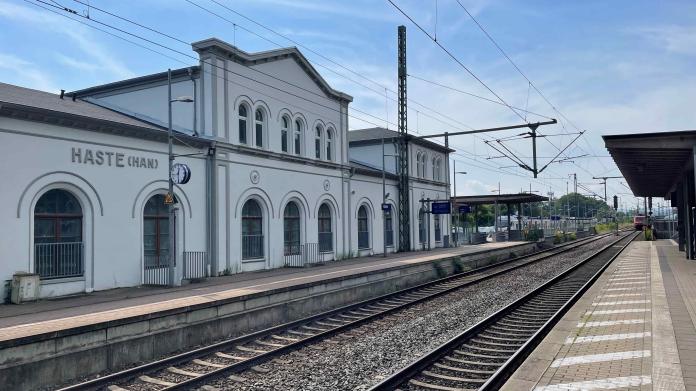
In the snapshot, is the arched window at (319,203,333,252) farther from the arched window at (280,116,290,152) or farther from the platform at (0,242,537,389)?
the platform at (0,242,537,389)

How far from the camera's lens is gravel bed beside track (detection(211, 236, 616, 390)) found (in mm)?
7902

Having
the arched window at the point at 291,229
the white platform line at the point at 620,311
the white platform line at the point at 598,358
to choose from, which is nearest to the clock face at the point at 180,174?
the arched window at the point at 291,229

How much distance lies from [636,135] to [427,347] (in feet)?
35.9

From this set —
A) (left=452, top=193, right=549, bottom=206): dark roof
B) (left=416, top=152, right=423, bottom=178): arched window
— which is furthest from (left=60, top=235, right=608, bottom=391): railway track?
(left=452, top=193, right=549, bottom=206): dark roof

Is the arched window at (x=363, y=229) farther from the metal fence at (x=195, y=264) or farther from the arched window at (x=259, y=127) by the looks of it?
the metal fence at (x=195, y=264)

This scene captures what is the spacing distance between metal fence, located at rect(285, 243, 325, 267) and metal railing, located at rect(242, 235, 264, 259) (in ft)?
5.86

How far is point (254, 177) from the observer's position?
21.7 meters

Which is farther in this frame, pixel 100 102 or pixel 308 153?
pixel 308 153

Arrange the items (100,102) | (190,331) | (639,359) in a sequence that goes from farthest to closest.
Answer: (100,102), (190,331), (639,359)

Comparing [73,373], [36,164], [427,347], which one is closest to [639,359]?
[427,347]

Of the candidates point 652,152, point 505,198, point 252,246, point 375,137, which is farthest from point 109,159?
point 505,198

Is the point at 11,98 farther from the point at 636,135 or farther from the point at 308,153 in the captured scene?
the point at 636,135

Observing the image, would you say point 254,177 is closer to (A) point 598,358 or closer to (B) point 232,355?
(B) point 232,355

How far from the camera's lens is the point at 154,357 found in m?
9.87
